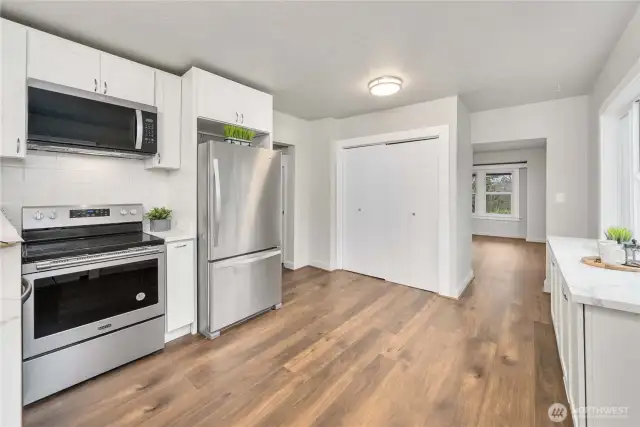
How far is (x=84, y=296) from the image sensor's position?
1.88 m

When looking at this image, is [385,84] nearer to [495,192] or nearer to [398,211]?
[398,211]

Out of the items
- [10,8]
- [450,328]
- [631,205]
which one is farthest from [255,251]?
[631,205]

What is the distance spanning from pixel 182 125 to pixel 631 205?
380 centimetres

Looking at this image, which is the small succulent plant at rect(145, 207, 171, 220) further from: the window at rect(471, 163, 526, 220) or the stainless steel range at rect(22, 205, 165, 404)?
the window at rect(471, 163, 526, 220)

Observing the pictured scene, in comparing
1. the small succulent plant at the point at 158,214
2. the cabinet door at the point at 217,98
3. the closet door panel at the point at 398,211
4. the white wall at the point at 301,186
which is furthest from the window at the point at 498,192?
the small succulent plant at the point at 158,214

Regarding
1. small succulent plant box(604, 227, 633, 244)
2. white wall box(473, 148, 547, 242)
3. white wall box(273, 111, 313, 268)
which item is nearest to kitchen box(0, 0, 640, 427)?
small succulent plant box(604, 227, 633, 244)

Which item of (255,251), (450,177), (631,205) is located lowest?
(255,251)

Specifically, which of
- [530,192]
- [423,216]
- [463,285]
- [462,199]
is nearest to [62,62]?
[423,216]

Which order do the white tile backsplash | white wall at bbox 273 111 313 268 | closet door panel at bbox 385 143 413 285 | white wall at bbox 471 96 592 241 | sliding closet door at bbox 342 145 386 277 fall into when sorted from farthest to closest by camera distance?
1. white wall at bbox 273 111 313 268
2. sliding closet door at bbox 342 145 386 277
3. closet door panel at bbox 385 143 413 285
4. white wall at bbox 471 96 592 241
5. the white tile backsplash

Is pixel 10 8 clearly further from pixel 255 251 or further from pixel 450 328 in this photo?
pixel 450 328

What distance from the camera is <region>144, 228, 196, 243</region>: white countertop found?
231 centimetres

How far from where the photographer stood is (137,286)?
212 centimetres

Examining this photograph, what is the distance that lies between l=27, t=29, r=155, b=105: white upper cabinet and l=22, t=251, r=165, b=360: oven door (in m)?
1.27

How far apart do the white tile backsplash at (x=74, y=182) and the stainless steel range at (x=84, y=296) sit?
10cm
